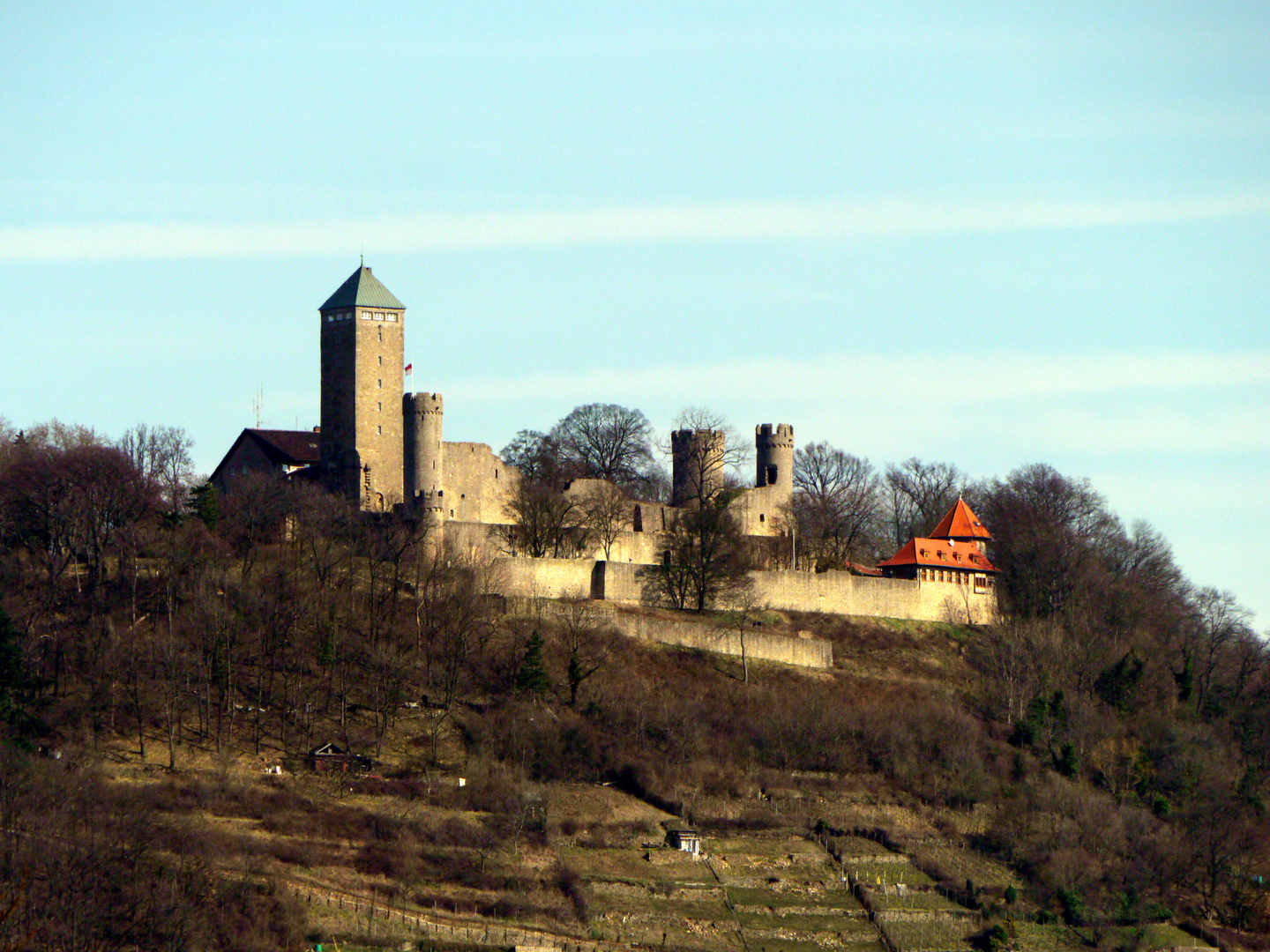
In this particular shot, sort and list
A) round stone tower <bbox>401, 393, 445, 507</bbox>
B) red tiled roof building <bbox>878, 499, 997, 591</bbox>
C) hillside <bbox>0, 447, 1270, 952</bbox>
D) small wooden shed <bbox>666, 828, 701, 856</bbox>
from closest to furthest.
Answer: hillside <bbox>0, 447, 1270, 952</bbox> → small wooden shed <bbox>666, 828, 701, 856</bbox> → round stone tower <bbox>401, 393, 445, 507</bbox> → red tiled roof building <bbox>878, 499, 997, 591</bbox>

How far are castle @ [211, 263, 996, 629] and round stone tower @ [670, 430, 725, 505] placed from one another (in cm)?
182

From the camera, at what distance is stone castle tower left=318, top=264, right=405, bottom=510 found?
76125mm

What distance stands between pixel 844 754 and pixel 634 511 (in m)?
16.8

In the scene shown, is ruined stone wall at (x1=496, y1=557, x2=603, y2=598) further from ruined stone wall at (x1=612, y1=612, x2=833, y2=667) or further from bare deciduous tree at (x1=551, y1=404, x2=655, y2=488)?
bare deciduous tree at (x1=551, y1=404, x2=655, y2=488)

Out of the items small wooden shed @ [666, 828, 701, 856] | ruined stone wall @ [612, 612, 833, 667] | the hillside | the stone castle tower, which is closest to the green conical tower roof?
the stone castle tower

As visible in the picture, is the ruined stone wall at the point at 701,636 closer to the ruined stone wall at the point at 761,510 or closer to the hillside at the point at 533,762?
the hillside at the point at 533,762

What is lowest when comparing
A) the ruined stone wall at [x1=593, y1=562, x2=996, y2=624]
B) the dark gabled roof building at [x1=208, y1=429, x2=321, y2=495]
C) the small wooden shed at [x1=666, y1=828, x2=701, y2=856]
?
the small wooden shed at [x1=666, y1=828, x2=701, y2=856]

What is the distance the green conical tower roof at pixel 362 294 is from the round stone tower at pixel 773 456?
16.5 meters

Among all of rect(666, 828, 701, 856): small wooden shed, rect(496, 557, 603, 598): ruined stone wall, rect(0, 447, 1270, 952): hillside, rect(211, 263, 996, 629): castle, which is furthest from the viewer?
rect(211, 263, 996, 629): castle

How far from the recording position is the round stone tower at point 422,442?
76.1 metres

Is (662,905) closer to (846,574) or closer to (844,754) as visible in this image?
(844,754)

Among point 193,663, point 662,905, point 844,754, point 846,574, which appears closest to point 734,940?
point 662,905

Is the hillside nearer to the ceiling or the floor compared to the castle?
nearer to the floor

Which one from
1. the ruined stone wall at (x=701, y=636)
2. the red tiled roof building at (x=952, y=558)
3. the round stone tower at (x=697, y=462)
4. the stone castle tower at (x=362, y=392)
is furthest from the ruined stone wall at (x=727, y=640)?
the round stone tower at (x=697, y=462)
